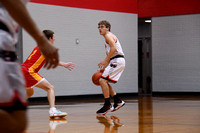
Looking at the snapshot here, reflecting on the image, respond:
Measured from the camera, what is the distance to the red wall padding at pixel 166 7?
1408cm

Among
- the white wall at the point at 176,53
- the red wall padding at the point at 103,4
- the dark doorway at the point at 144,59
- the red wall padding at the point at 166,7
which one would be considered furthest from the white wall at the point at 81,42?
the dark doorway at the point at 144,59

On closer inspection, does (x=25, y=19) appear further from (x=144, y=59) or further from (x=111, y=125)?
(x=144, y=59)

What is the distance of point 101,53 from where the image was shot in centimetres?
1370

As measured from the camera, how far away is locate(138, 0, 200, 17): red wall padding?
46.2ft

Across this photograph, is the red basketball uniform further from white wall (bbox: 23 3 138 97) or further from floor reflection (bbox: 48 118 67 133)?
white wall (bbox: 23 3 138 97)

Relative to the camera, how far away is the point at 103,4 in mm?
13719

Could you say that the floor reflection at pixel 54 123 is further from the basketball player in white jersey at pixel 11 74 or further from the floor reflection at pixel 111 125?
the basketball player in white jersey at pixel 11 74

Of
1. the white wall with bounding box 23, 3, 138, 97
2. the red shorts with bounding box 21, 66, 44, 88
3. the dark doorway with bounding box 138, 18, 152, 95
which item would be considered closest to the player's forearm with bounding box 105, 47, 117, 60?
the red shorts with bounding box 21, 66, 44, 88

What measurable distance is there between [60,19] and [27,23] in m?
11.0

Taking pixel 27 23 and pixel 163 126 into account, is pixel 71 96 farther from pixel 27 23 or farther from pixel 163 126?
pixel 27 23

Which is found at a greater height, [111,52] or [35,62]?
[111,52]

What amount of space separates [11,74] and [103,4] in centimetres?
1226

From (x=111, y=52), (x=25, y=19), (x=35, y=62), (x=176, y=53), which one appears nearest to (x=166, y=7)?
(x=176, y=53)

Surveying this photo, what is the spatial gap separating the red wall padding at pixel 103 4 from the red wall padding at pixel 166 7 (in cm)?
49
